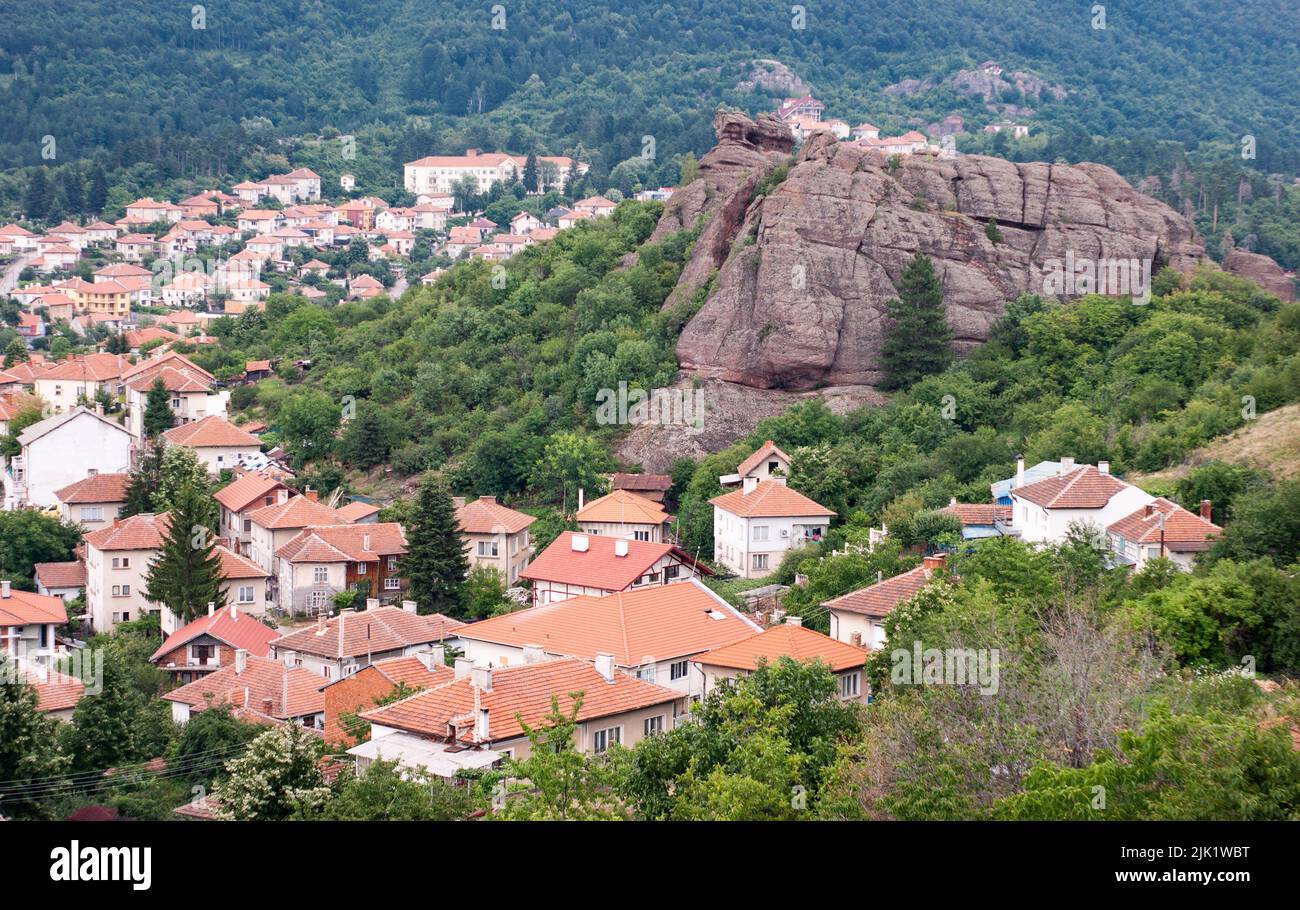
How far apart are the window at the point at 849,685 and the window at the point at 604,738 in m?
4.68

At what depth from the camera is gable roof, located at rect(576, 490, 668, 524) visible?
42.1 meters

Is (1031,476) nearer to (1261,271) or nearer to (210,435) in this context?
(1261,271)

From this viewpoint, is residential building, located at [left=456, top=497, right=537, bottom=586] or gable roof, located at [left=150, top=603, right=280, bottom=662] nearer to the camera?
gable roof, located at [left=150, top=603, right=280, bottom=662]

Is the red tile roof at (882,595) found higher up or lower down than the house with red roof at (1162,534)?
lower down

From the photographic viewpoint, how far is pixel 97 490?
49781 mm

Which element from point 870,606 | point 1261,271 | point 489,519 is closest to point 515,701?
point 870,606

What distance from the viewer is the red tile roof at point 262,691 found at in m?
30.5

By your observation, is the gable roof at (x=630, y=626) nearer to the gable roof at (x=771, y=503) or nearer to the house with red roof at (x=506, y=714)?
the house with red roof at (x=506, y=714)

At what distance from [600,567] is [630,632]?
786cm

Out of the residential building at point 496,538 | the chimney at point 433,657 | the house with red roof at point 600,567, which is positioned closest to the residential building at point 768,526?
the house with red roof at point 600,567

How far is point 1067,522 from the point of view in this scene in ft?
105

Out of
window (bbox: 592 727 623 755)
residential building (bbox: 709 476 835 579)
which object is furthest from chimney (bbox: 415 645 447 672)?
residential building (bbox: 709 476 835 579)

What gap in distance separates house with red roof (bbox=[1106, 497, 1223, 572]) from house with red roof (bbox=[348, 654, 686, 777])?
1029 cm

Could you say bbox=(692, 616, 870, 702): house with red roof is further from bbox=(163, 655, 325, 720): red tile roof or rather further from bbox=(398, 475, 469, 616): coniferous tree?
bbox=(398, 475, 469, 616): coniferous tree
